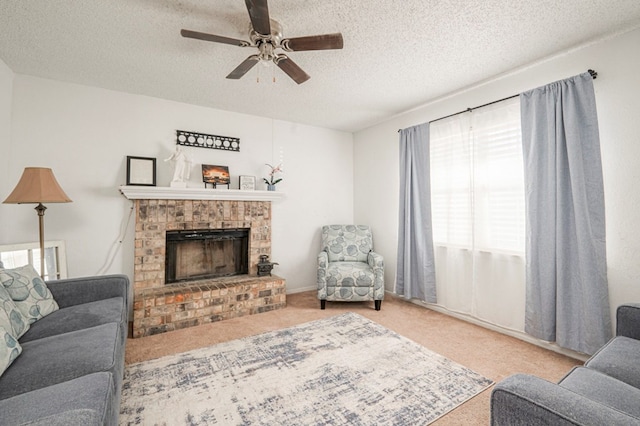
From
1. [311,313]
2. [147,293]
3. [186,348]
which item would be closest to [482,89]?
[311,313]

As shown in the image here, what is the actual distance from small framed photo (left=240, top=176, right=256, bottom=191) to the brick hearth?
7.6 inches

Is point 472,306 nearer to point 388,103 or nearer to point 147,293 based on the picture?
point 388,103

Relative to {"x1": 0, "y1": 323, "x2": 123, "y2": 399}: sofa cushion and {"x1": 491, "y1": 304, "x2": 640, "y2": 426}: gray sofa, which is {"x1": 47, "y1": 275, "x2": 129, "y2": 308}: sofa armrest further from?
{"x1": 491, "y1": 304, "x2": 640, "y2": 426}: gray sofa

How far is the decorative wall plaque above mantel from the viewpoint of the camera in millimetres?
3320

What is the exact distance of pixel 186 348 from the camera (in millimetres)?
2400

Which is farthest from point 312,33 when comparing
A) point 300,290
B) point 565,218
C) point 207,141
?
point 300,290

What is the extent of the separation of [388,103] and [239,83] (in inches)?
69.6

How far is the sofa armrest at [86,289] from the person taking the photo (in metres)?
1.98

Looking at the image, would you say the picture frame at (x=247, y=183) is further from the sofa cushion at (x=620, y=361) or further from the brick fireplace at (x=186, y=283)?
the sofa cushion at (x=620, y=361)

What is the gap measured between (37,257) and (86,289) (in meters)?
1.05

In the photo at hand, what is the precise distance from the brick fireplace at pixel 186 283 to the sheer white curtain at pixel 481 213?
2.07 metres

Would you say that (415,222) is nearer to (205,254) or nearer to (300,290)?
(300,290)

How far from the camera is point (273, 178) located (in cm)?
393

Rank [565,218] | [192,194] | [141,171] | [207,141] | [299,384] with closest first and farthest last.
A: [299,384], [565,218], [141,171], [192,194], [207,141]
